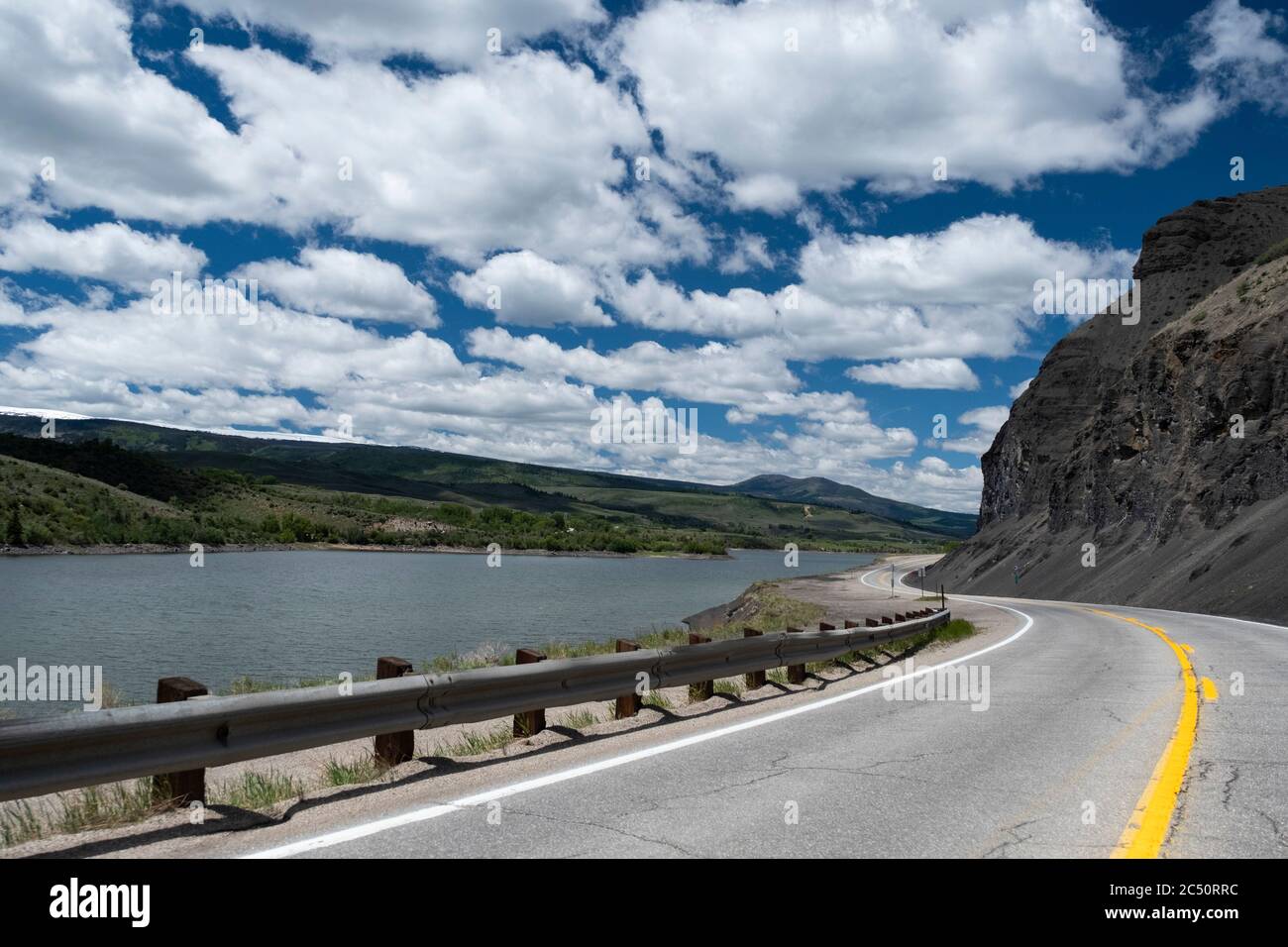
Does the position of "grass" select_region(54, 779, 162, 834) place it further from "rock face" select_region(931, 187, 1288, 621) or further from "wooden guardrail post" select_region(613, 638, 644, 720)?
"rock face" select_region(931, 187, 1288, 621)

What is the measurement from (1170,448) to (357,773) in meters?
56.6

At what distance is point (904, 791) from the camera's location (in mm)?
6559

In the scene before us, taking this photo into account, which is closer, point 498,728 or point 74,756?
point 74,756

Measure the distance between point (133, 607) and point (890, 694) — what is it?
137 feet

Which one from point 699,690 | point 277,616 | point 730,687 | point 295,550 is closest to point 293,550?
point 295,550

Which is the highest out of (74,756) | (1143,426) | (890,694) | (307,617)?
(1143,426)

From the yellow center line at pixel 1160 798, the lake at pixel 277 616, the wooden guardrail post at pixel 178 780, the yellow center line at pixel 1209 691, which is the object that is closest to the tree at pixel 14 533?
the lake at pixel 277 616

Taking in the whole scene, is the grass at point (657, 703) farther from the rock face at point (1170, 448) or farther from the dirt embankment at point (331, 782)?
the rock face at point (1170, 448)

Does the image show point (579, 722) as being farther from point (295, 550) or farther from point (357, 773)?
point (295, 550)

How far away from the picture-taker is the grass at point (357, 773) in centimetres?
665
